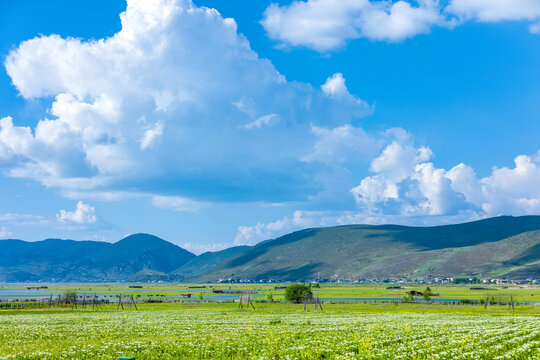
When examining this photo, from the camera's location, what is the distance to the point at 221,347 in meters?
28.6

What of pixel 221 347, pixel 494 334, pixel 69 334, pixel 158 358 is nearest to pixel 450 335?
pixel 494 334

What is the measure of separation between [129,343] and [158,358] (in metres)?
5.96

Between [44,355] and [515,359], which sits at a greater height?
[44,355]

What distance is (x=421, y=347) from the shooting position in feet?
92.3

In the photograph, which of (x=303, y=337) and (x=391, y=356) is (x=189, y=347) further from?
(x=391, y=356)

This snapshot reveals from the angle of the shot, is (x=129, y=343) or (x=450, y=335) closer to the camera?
(x=129, y=343)

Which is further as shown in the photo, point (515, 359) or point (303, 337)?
point (303, 337)

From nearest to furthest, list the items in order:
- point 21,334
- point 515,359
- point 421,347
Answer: point 515,359 < point 421,347 < point 21,334

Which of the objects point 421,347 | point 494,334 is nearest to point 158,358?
point 421,347

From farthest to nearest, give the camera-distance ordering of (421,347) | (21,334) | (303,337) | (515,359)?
1. (21,334)
2. (303,337)
3. (421,347)
4. (515,359)

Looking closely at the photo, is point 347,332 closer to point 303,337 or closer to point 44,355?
point 303,337

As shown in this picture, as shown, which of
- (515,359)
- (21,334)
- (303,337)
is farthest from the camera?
(21,334)

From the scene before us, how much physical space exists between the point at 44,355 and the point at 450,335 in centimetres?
2641

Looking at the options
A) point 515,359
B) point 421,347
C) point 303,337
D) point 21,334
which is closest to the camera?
point 515,359
